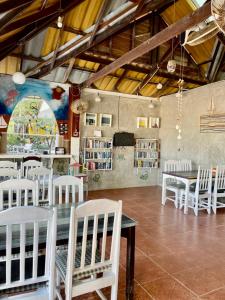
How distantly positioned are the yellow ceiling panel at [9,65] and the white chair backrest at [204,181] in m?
4.86

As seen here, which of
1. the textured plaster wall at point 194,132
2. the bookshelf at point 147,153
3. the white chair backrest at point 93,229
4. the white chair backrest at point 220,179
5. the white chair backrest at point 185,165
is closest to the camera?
the white chair backrest at point 93,229

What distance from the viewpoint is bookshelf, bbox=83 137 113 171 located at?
679cm

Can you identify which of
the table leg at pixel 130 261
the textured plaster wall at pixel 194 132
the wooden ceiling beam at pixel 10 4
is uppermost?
the wooden ceiling beam at pixel 10 4

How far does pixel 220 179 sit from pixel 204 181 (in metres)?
0.42

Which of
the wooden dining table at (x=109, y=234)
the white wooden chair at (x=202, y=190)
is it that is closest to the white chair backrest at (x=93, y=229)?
the wooden dining table at (x=109, y=234)

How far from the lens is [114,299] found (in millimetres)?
1880

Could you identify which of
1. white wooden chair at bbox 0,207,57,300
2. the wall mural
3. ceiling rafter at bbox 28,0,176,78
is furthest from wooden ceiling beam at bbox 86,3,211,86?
white wooden chair at bbox 0,207,57,300

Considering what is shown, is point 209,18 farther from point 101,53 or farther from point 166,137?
point 166,137

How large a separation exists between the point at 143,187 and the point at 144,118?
229cm

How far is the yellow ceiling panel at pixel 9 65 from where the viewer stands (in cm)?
544

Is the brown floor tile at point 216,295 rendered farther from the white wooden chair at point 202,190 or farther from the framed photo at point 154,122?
the framed photo at point 154,122

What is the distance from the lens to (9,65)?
554 centimetres

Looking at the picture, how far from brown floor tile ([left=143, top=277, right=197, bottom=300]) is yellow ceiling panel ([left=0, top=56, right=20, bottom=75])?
5383mm

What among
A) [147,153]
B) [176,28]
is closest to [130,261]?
[176,28]
